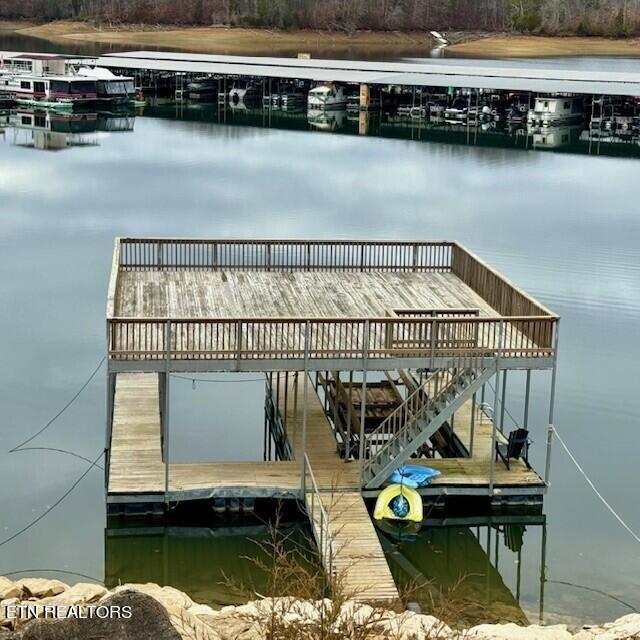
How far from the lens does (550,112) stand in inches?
3782

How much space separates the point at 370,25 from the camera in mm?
176000

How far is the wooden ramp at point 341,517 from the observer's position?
20.2 meters

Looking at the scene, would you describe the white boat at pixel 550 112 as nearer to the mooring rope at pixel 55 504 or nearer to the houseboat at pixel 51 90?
the houseboat at pixel 51 90

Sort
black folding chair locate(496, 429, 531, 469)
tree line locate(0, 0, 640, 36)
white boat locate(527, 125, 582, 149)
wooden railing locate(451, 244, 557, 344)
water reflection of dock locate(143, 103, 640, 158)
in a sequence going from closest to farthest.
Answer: wooden railing locate(451, 244, 557, 344) → black folding chair locate(496, 429, 531, 469) → water reflection of dock locate(143, 103, 640, 158) → white boat locate(527, 125, 582, 149) → tree line locate(0, 0, 640, 36)

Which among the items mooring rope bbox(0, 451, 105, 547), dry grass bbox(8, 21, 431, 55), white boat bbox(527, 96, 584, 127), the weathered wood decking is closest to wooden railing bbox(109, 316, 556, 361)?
the weathered wood decking

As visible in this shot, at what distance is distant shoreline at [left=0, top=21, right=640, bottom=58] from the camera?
163125 millimetres

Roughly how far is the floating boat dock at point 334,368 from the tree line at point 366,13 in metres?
148

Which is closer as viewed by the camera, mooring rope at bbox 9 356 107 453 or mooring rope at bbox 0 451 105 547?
mooring rope at bbox 0 451 105 547

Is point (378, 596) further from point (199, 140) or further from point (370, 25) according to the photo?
point (370, 25)

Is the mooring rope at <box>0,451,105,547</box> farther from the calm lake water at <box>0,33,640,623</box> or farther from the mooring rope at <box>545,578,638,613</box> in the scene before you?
the mooring rope at <box>545,578,638,613</box>

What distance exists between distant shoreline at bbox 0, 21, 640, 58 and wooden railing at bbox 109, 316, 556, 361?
458 feet

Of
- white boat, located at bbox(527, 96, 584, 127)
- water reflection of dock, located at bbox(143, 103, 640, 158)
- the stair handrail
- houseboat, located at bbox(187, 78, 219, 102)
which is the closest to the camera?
the stair handrail

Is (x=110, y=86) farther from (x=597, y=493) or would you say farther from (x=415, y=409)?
(x=597, y=493)

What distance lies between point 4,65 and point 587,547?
92.0 metres
